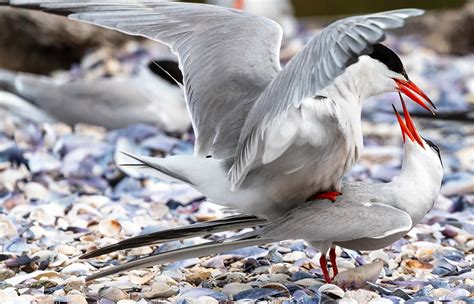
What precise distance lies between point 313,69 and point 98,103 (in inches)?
108

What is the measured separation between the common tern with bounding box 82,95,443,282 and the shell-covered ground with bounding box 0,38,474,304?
3.6 inches

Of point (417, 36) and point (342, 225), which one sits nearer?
point (342, 225)

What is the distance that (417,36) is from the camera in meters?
6.96

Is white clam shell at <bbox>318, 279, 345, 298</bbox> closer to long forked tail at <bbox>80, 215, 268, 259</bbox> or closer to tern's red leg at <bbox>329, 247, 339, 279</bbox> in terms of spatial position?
tern's red leg at <bbox>329, 247, 339, 279</bbox>

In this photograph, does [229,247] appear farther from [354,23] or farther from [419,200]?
[354,23]

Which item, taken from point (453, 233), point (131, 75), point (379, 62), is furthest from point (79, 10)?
point (131, 75)

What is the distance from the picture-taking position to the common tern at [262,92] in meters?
2.14

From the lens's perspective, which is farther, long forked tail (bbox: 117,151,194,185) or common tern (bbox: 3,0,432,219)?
long forked tail (bbox: 117,151,194,185)

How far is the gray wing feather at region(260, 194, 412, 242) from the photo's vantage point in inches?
92.0

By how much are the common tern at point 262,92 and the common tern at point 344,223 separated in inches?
2.8

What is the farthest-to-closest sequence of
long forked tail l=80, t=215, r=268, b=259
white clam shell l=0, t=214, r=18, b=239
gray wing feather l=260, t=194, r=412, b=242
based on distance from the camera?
1. white clam shell l=0, t=214, r=18, b=239
2. long forked tail l=80, t=215, r=268, b=259
3. gray wing feather l=260, t=194, r=412, b=242

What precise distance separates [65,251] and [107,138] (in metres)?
1.67

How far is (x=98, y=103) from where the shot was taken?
4.71m

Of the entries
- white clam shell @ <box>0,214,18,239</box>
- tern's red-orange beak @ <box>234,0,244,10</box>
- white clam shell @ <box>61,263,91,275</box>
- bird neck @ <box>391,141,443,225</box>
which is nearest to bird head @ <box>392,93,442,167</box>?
bird neck @ <box>391,141,443,225</box>
